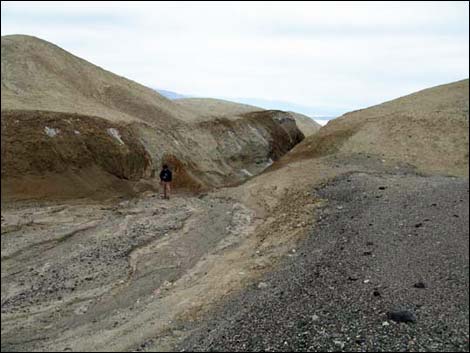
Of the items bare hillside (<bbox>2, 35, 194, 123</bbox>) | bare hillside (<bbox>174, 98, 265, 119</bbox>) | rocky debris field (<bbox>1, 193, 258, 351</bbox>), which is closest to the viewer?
rocky debris field (<bbox>1, 193, 258, 351</bbox>)

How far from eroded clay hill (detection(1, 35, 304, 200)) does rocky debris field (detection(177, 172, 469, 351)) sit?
851 centimetres

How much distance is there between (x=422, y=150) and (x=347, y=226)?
5.70 metres

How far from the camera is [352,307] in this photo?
6.47 meters

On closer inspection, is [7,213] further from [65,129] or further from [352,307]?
[352,307]

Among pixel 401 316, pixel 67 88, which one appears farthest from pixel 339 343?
pixel 67 88

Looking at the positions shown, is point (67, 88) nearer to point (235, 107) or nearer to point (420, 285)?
point (235, 107)

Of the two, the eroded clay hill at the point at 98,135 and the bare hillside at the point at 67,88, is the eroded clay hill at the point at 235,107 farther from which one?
the bare hillside at the point at 67,88

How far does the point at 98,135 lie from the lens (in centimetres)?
1778

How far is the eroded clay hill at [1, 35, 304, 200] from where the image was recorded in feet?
49.6

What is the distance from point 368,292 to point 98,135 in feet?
43.3

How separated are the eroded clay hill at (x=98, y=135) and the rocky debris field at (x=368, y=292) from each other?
8505 millimetres

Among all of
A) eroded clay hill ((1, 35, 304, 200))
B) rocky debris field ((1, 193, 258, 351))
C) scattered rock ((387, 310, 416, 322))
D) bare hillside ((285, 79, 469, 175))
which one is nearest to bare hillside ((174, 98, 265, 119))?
eroded clay hill ((1, 35, 304, 200))

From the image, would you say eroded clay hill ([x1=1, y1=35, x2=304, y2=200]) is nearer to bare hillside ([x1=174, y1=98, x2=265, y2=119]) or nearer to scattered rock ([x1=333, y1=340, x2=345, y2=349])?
bare hillside ([x1=174, y1=98, x2=265, y2=119])

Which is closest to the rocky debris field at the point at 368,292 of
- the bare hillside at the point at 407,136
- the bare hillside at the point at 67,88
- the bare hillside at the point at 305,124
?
the bare hillside at the point at 407,136
